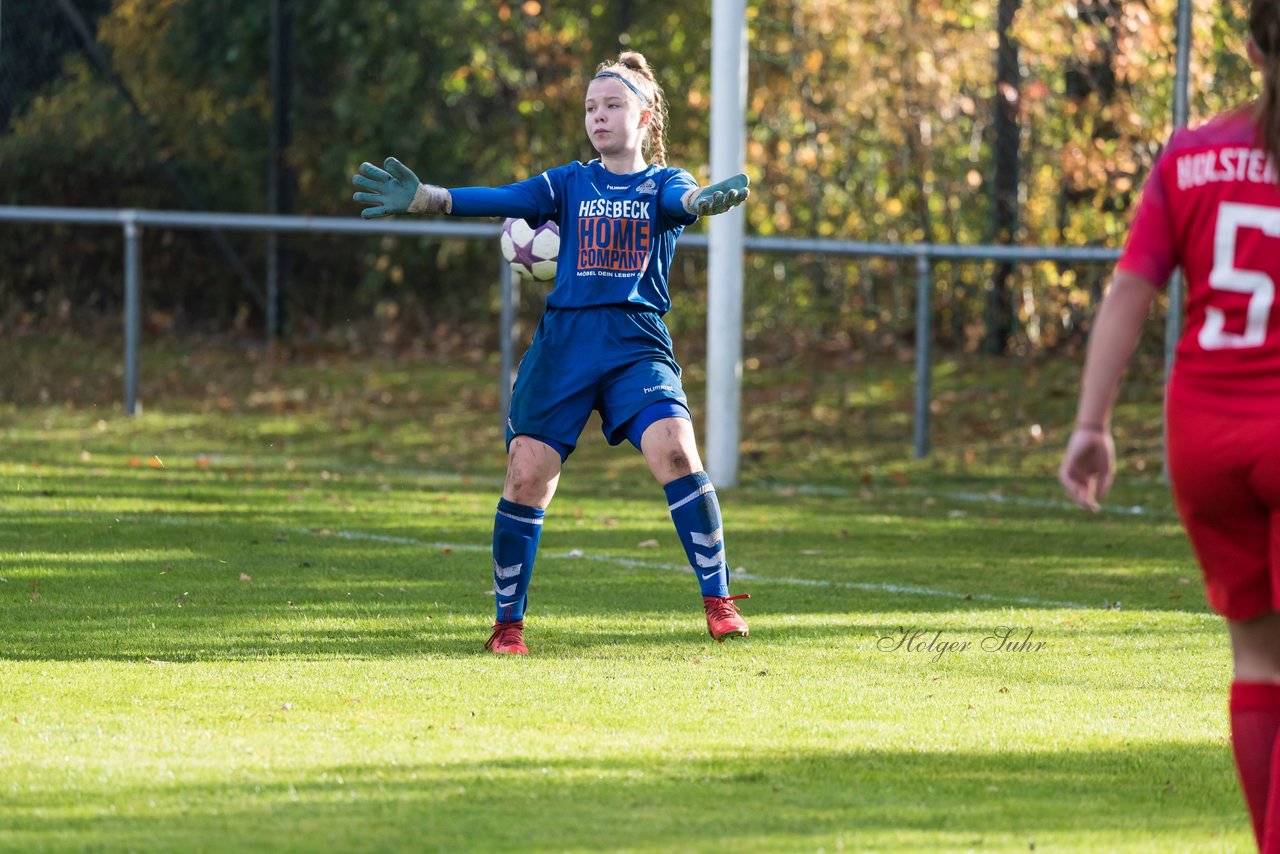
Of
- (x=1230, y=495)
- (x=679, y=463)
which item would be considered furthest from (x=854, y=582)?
(x=1230, y=495)

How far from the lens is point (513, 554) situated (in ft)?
21.1

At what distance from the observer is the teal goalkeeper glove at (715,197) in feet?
20.6

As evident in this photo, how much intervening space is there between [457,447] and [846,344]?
11.0 ft

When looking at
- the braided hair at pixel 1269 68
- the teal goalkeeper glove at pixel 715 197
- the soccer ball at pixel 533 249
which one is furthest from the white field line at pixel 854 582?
the braided hair at pixel 1269 68

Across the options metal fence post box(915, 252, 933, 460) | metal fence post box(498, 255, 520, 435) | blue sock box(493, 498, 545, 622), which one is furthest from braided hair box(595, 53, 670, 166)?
metal fence post box(498, 255, 520, 435)

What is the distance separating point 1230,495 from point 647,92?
3706mm

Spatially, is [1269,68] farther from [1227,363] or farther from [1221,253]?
[1227,363]

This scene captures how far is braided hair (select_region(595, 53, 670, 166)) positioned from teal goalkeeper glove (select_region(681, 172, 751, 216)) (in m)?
0.51

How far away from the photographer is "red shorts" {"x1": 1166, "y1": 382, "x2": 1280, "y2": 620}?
3354 millimetres

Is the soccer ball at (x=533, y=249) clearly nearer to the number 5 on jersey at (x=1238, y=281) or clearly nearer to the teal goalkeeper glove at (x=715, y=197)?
the teal goalkeeper glove at (x=715, y=197)

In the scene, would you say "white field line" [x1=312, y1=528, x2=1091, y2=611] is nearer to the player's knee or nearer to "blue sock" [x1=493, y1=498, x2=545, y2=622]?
the player's knee

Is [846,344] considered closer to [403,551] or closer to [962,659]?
[403,551]

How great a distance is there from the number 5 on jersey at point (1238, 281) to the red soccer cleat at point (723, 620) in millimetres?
3283

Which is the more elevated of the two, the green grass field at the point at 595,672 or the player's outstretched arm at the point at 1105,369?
the player's outstretched arm at the point at 1105,369
